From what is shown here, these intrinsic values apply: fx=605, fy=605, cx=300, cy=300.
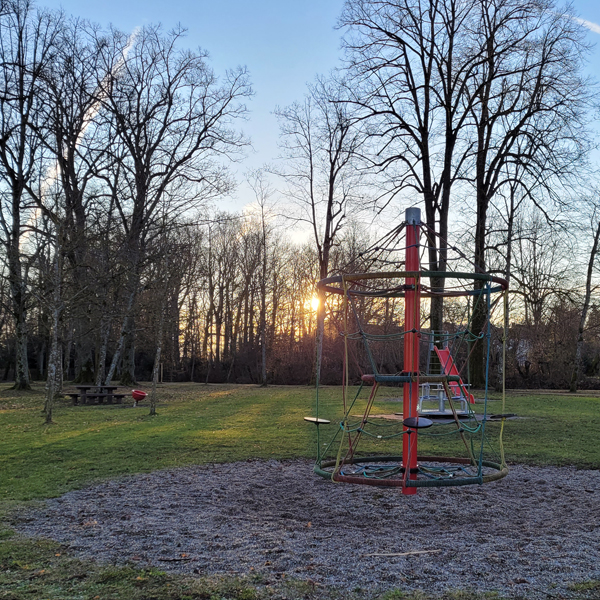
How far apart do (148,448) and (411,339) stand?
5.18m

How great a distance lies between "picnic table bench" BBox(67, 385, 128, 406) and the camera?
A: 57.7 feet

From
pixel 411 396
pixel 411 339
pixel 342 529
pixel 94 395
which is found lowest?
pixel 342 529

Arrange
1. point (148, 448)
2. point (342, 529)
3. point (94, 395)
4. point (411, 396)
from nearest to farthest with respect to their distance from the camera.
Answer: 1. point (342, 529)
2. point (411, 396)
3. point (148, 448)
4. point (94, 395)

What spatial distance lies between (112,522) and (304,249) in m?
36.2

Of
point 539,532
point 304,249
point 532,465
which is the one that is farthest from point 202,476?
point 304,249

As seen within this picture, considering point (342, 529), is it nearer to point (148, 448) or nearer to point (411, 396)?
point (411, 396)

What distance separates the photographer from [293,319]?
41781 millimetres

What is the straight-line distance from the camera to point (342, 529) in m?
4.88

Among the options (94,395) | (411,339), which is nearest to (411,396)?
(411,339)

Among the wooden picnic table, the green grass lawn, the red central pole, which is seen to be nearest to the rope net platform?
the red central pole

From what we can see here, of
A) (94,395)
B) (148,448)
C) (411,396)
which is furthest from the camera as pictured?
(94,395)

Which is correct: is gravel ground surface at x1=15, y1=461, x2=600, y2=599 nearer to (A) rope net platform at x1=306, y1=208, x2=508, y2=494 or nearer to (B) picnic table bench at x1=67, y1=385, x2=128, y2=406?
(A) rope net platform at x1=306, y1=208, x2=508, y2=494

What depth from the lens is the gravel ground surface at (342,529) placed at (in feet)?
12.5

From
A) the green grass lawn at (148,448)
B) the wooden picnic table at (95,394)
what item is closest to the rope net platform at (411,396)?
the green grass lawn at (148,448)
